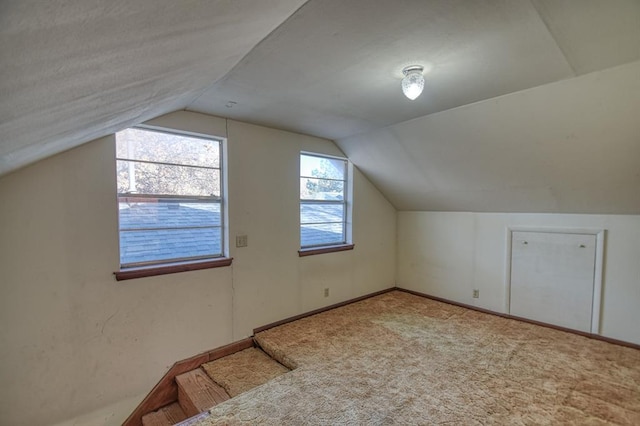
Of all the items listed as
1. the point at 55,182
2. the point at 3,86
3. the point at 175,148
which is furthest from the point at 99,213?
the point at 3,86

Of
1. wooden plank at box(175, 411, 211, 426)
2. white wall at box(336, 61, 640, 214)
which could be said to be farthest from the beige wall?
white wall at box(336, 61, 640, 214)

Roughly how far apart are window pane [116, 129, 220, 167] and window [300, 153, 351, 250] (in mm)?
1159

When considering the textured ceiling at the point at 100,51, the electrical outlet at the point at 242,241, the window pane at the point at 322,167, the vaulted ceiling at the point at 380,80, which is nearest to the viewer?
the textured ceiling at the point at 100,51

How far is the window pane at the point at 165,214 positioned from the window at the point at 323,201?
118cm

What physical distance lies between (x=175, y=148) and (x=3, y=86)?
2.18 meters

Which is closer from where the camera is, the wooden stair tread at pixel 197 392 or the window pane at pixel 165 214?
the wooden stair tread at pixel 197 392

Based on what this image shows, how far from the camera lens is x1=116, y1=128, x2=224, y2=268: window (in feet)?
7.97

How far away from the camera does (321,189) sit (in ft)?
12.7

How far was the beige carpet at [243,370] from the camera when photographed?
240cm

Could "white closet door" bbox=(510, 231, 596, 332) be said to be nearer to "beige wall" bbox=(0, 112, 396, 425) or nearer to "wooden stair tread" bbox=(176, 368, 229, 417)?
"beige wall" bbox=(0, 112, 396, 425)

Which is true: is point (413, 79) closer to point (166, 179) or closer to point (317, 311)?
point (166, 179)

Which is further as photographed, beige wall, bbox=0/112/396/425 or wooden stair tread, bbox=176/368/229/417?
wooden stair tread, bbox=176/368/229/417

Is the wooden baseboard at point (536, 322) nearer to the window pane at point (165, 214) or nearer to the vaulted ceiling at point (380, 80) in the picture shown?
the vaulted ceiling at point (380, 80)

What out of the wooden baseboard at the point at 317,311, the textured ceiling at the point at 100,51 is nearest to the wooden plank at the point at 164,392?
the wooden baseboard at the point at 317,311
